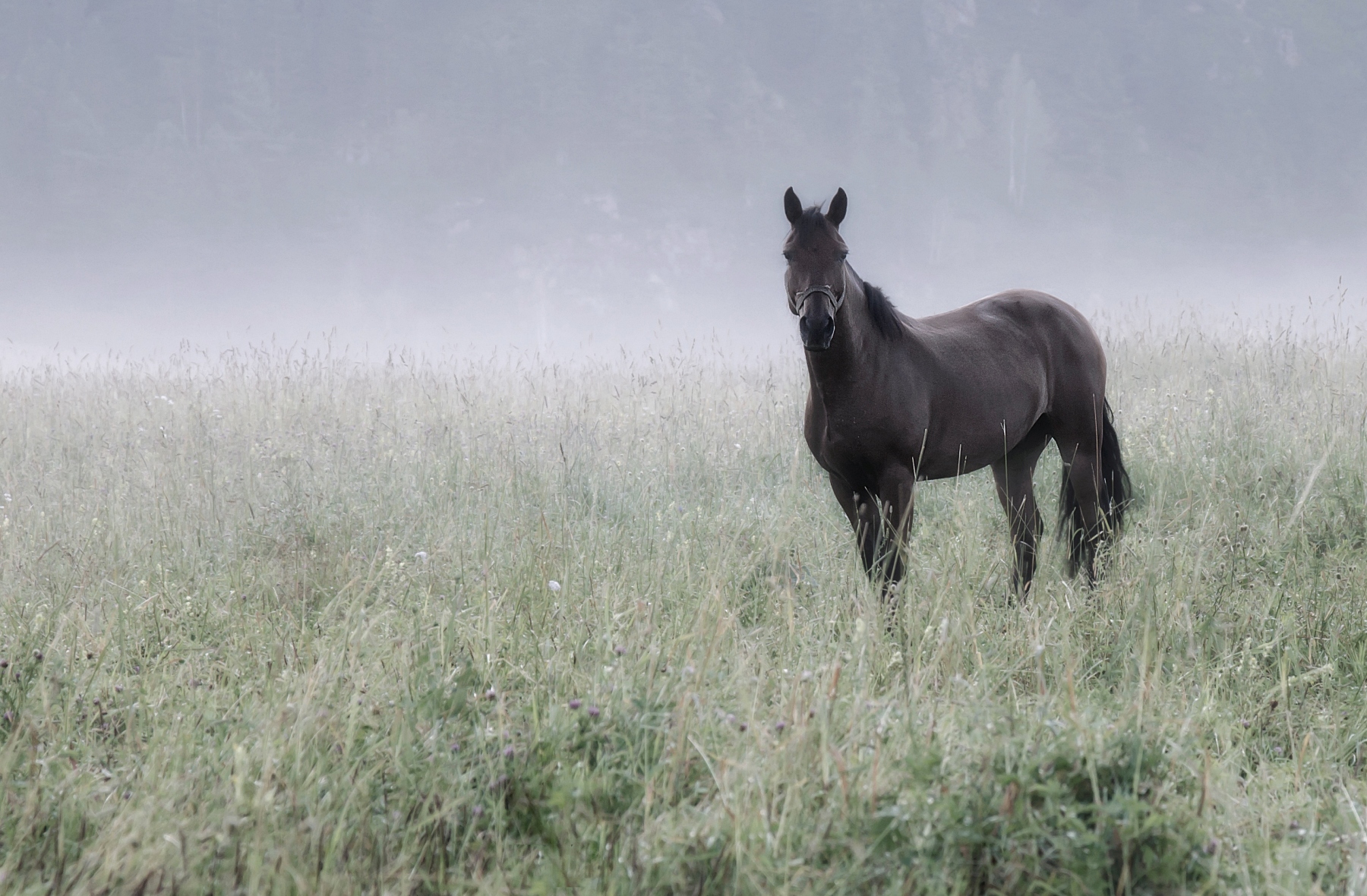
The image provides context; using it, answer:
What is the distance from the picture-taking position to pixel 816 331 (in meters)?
3.31

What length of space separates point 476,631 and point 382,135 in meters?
70.9

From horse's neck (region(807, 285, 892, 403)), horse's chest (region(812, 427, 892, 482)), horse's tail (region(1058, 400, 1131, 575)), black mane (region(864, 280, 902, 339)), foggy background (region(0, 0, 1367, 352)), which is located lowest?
horse's tail (region(1058, 400, 1131, 575))

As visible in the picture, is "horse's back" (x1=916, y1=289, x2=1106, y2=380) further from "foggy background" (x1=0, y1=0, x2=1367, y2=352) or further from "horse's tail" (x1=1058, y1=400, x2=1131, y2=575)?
"foggy background" (x1=0, y1=0, x2=1367, y2=352)

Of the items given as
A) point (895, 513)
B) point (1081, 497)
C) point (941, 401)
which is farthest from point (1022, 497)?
point (895, 513)

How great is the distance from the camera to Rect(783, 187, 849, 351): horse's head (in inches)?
131

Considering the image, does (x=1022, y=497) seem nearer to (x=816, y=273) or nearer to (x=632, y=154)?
(x=816, y=273)

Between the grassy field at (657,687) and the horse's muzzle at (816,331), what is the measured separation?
0.70 m

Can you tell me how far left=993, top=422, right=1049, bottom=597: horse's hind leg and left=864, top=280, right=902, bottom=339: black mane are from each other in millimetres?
1138

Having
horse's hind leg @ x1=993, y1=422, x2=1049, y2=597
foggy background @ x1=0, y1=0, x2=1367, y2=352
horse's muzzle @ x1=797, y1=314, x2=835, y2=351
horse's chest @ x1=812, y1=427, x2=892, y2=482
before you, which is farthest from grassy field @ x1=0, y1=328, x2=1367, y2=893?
foggy background @ x1=0, y1=0, x2=1367, y2=352

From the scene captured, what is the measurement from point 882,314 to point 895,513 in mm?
907

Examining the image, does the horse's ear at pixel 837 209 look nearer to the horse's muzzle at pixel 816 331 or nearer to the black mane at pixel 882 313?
the black mane at pixel 882 313

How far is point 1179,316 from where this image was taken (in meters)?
11.5

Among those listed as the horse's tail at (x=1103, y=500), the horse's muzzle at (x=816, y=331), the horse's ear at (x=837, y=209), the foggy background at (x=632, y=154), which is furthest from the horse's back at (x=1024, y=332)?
the foggy background at (x=632, y=154)

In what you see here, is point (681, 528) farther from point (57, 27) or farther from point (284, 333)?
point (57, 27)
